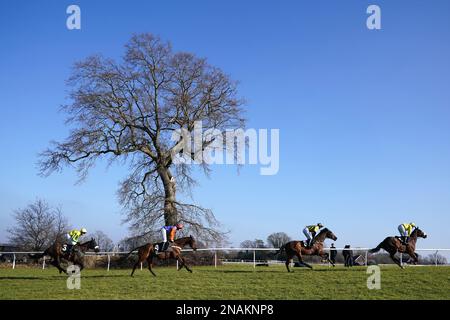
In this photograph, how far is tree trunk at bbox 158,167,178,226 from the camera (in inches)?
1190

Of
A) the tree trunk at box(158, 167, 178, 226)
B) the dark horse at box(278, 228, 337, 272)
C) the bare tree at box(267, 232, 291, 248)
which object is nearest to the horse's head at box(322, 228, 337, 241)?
the dark horse at box(278, 228, 337, 272)

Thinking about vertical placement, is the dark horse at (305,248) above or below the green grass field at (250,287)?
above

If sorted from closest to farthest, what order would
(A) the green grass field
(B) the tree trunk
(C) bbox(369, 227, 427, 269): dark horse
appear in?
(A) the green grass field < (C) bbox(369, 227, 427, 269): dark horse < (B) the tree trunk

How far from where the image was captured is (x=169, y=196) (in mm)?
31156

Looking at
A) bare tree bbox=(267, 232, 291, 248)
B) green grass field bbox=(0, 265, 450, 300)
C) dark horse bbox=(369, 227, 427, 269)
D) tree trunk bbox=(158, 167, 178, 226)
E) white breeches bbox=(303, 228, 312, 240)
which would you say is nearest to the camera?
green grass field bbox=(0, 265, 450, 300)

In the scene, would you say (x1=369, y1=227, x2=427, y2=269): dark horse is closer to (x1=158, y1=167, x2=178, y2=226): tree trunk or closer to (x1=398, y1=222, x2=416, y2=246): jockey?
(x1=398, y1=222, x2=416, y2=246): jockey

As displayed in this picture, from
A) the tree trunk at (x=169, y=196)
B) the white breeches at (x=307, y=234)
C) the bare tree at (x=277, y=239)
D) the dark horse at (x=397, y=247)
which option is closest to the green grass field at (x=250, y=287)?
the dark horse at (x=397, y=247)

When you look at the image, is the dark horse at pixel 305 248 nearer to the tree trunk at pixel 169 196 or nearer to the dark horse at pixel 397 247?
the dark horse at pixel 397 247

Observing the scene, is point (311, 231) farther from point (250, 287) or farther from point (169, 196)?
point (169, 196)

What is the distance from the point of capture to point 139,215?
30.1m

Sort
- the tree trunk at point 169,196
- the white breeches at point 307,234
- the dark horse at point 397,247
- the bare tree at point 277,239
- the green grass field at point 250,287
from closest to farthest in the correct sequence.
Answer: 1. the green grass field at point 250,287
2. the dark horse at point 397,247
3. the white breeches at point 307,234
4. the tree trunk at point 169,196
5. the bare tree at point 277,239

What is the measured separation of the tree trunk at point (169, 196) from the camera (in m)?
30.2

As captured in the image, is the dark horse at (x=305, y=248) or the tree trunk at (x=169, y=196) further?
the tree trunk at (x=169, y=196)
